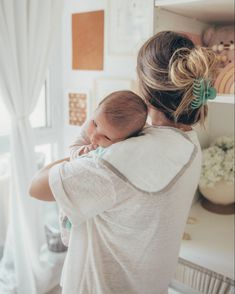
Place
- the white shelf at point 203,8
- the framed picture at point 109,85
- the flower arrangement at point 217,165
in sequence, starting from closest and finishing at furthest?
the white shelf at point 203,8 → the framed picture at point 109,85 → the flower arrangement at point 217,165

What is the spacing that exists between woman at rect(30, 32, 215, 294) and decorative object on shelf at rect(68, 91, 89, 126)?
806 millimetres

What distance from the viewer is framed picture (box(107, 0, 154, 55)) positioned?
1.30 meters

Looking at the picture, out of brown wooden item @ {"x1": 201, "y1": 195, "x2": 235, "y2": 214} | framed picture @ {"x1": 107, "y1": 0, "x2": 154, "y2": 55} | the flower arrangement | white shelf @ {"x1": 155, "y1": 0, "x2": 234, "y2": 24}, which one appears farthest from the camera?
brown wooden item @ {"x1": 201, "y1": 195, "x2": 235, "y2": 214}

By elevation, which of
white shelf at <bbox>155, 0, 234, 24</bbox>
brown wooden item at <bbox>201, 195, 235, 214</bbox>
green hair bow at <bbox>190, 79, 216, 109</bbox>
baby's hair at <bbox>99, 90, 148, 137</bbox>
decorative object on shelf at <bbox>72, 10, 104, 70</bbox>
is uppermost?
white shelf at <bbox>155, 0, 234, 24</bbox>

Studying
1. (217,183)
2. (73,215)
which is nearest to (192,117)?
(73,215)

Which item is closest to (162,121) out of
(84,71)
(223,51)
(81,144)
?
(81,144)

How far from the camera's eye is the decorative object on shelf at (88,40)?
1.49 meters

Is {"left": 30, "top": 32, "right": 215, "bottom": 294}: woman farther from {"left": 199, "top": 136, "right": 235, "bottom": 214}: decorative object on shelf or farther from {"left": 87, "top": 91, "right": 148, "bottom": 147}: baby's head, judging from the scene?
{"left": 199, "top": 136, "right": 235, "bottom": 214}: decorative object on shelf

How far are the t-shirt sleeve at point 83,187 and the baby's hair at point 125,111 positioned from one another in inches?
4.8

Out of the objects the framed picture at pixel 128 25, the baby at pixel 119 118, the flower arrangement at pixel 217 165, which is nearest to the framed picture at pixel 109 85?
the framed picture at pixel 128 25

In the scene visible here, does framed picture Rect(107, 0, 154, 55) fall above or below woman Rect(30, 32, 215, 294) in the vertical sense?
above

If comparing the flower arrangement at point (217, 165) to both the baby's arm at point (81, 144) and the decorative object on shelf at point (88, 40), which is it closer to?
the decorative object on shelf at point (88, 40)

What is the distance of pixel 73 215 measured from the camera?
2.53ft

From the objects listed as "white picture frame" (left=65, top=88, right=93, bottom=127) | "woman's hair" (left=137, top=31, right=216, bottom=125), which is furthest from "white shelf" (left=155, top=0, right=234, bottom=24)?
"white picture frame" (left=65, top=88, right=93, bottom=127)
